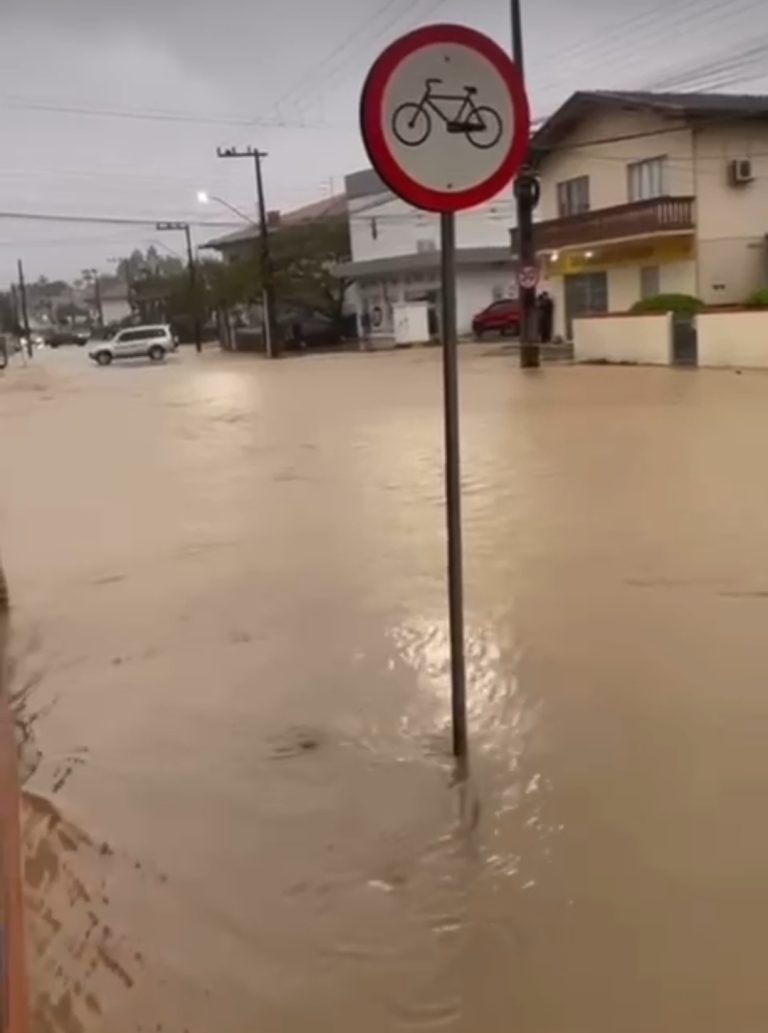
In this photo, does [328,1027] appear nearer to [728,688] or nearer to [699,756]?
[699,756]

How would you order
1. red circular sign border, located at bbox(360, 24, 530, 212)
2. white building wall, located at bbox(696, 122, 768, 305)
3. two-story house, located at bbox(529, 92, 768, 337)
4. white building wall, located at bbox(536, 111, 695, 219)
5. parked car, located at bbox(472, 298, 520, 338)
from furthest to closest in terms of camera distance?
parked car, located at bbox(472, 298, 520, 338), white building wall, located at bbox(536, 111, 695, 219), white building wall, located at bbox(696, 122, 768, 305), two-story house, located at bbox(529, 92, 768, 337), red circular sign border, located at bbox(360, 24, 530, 212)

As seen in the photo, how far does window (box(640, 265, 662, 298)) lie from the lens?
29938mm

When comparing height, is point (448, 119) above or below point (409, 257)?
below

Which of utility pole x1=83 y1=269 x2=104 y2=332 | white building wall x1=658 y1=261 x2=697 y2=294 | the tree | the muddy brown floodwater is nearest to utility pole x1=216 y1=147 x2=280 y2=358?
the tree

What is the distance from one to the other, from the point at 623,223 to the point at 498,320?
973 cm

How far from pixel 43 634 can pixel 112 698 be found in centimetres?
123

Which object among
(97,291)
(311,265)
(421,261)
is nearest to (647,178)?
(421,261)

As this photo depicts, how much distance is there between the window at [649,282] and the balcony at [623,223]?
1.30 metres

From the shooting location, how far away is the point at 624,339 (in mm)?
24172

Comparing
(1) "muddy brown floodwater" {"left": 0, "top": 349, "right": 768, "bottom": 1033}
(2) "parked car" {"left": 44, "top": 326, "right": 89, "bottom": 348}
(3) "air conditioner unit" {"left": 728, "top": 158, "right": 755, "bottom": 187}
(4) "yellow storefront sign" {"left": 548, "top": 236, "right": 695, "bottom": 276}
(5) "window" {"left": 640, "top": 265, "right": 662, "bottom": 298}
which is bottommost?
(1) "muddy brown floodwater" {"left": 0, "top": 349, "right": 768, "bottom": 1033}

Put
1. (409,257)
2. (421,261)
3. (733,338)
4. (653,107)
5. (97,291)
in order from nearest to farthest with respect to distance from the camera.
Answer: (733,338) → (653,107) → (421,261) → (409,257) → (97,291)

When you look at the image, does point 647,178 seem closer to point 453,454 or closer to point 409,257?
point 409,257

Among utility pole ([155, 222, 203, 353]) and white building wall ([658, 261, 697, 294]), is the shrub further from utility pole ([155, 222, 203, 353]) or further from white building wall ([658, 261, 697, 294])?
utility pole ([155, 222, 203, 353])

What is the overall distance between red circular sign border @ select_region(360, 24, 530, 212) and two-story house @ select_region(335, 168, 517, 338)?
3893cm
